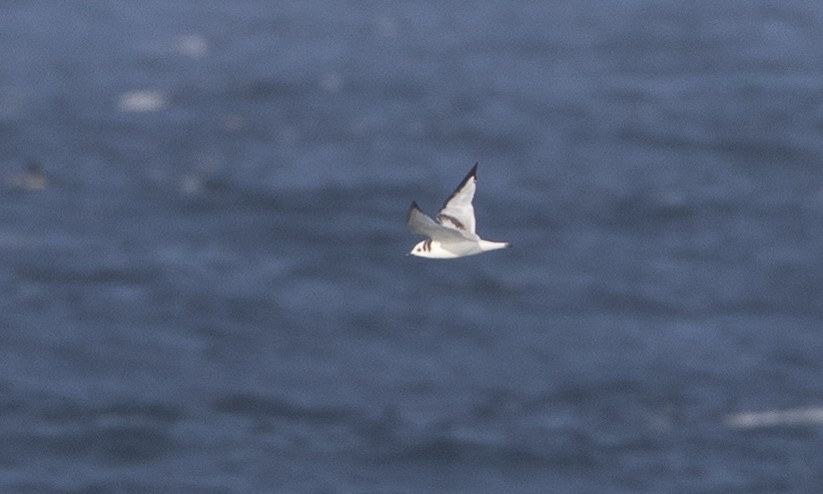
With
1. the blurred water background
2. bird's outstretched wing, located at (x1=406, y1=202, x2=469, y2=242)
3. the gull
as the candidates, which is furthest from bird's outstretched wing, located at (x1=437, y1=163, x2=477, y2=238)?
the blurred water background

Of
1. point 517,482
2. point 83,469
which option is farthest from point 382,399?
point 83,469

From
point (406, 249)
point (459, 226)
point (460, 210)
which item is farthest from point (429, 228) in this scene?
point (406, 249)

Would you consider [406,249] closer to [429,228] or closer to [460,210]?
[460,210]

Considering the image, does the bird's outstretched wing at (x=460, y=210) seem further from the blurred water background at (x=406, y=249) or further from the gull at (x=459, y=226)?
the blurred water background at (x=406, y=249)

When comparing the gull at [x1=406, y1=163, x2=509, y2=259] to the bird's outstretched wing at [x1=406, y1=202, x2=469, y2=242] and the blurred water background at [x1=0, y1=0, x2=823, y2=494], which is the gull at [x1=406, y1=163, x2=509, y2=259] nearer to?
the bird's outstretched wing at [x1=406, y1=202, x2=469, y2=242]

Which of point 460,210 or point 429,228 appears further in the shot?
point 460,210

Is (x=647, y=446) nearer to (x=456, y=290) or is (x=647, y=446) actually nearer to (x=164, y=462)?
(x=456, y=290)

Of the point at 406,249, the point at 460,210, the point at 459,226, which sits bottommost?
the point at 459,226
